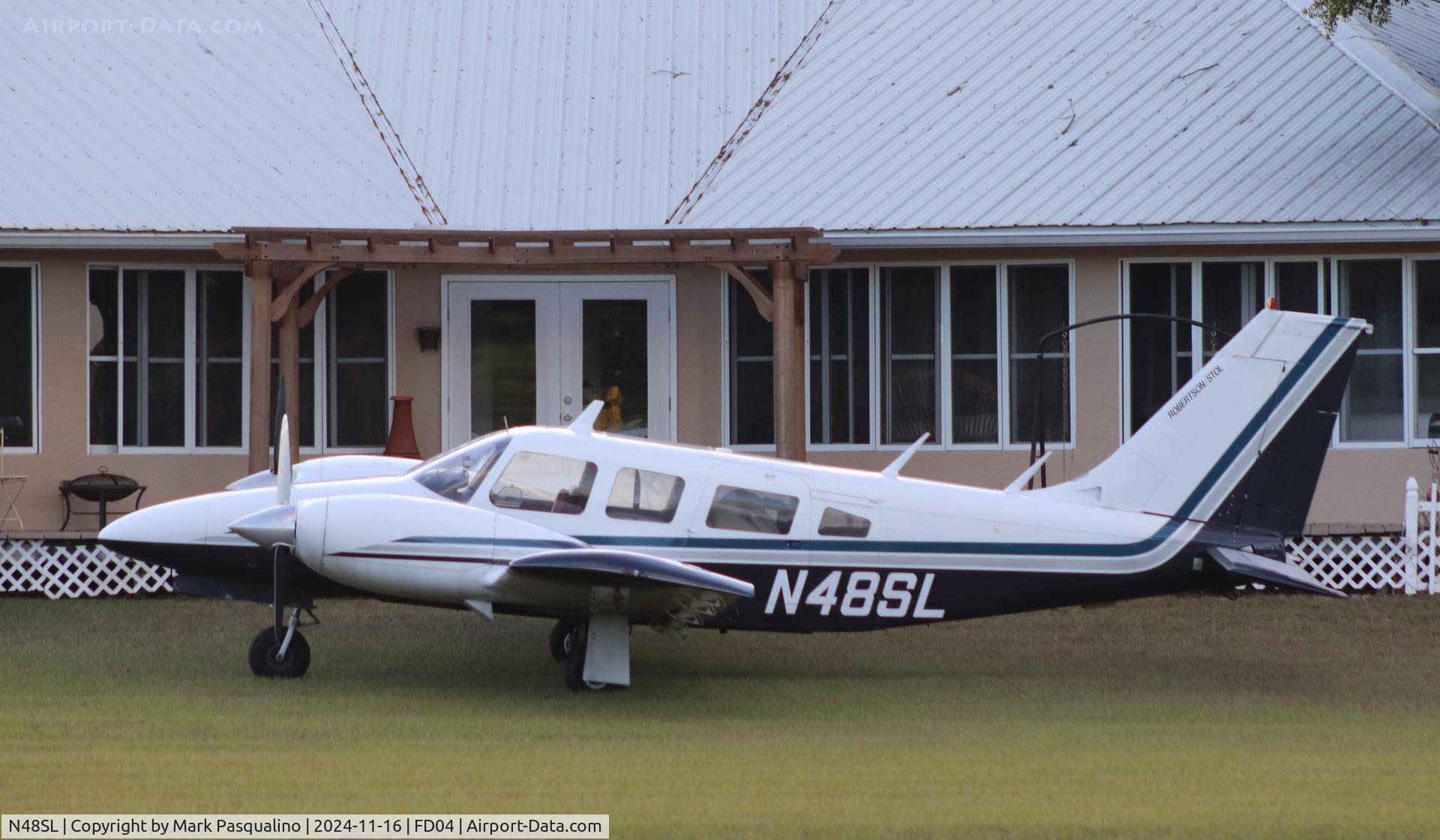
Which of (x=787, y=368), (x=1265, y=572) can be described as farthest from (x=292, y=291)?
(x=1265, y=572)

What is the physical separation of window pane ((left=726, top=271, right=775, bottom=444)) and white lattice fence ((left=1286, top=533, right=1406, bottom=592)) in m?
5.45

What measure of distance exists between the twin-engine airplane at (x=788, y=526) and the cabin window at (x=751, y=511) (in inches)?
0.4

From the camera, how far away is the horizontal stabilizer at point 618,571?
9.37m

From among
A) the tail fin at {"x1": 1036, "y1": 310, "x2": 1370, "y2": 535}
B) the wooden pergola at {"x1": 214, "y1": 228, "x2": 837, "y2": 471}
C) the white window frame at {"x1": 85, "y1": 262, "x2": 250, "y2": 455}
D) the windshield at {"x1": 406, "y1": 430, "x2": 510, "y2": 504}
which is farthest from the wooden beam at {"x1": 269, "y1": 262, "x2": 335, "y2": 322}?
the tail fin at {"x1": 1036, "y1": 310, "x2": 1370, "y2": 535}

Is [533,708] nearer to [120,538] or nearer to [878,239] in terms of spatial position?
[120,538]

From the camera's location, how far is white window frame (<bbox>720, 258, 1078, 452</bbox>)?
1634 centimetres

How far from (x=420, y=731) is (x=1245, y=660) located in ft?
20.7

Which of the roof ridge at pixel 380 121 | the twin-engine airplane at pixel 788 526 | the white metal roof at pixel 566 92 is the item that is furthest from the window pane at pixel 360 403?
the twin-engine airplane at pixel 788 526

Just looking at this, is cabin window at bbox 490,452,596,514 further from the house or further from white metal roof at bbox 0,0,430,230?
white metal roof at bbox 0,0,430,230

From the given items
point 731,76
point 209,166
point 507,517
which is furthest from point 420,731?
point 731,76

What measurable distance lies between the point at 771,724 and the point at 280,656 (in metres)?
3.49

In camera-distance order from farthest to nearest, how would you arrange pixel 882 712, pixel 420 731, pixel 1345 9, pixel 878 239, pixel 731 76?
pixel 731 76 → pixel 1345 9 → pixel 878 239 → pixel 882 712 → pixel 420 731

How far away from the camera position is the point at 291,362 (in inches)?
603

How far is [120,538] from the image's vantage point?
401 inches
